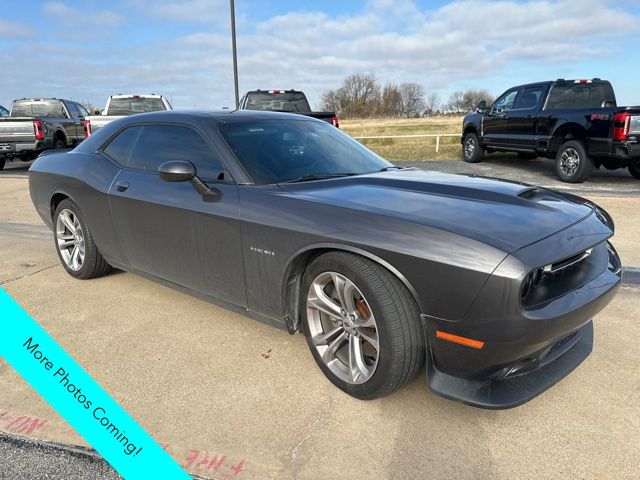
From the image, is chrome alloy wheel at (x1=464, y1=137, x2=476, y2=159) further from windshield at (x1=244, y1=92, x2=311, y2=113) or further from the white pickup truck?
the white pickup truck

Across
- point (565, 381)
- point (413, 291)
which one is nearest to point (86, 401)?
point (413, 291)

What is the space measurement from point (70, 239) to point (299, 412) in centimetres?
315

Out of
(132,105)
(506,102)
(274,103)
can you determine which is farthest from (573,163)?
(132,105)

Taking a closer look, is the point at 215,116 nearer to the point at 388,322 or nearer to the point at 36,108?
the point at 388,322

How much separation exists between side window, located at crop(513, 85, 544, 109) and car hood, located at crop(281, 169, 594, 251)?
8.48 m

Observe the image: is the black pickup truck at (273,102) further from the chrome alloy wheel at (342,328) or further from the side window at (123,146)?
the chrome alloy wheel at (342,328)

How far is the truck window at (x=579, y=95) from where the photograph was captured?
10.3 metres

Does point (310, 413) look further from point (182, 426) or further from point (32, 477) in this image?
point (32, 477)

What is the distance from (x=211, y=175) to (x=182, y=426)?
5.05 feet

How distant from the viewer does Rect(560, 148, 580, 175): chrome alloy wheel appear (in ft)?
31.1

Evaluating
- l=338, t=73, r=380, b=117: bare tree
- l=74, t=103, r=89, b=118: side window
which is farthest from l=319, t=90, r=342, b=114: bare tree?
l=74, t=103, r=89, b=118: side window

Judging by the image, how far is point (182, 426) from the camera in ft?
8.06

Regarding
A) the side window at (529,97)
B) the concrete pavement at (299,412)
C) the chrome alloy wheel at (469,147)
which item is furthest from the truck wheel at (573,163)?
the concrete pavement at (299,412)

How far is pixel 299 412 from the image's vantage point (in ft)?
8.38
